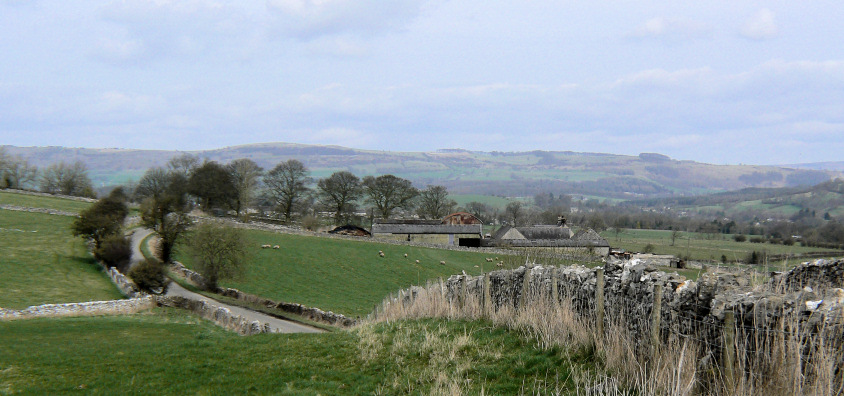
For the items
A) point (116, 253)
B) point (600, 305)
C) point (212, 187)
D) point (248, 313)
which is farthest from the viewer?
point (212, 187)

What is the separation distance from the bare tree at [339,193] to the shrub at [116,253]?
47663mm

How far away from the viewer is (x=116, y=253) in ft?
126

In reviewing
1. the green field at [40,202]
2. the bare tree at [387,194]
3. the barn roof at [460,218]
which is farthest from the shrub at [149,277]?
the barn roof at [460,218]

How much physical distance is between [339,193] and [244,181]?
1549 cm

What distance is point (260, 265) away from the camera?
45281mm

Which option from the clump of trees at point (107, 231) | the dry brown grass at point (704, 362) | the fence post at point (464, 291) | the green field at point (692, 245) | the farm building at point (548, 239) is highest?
the dry brown grass at point (704, 362)

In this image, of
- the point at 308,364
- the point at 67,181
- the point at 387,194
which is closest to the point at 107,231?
the point at 308,364

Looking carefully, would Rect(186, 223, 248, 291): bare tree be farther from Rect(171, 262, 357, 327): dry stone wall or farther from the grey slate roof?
the grey slate roof

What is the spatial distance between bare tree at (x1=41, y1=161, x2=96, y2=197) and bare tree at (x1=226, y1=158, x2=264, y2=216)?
26802mm

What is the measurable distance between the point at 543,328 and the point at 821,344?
4.73 metres

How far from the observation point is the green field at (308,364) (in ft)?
27.0

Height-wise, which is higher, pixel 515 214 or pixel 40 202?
pixel 40 202

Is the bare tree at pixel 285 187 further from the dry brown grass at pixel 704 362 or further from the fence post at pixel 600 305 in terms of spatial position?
the dry brown grass at pixel 704 362

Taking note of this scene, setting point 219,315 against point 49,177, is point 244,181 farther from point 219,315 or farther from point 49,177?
point 219,315
